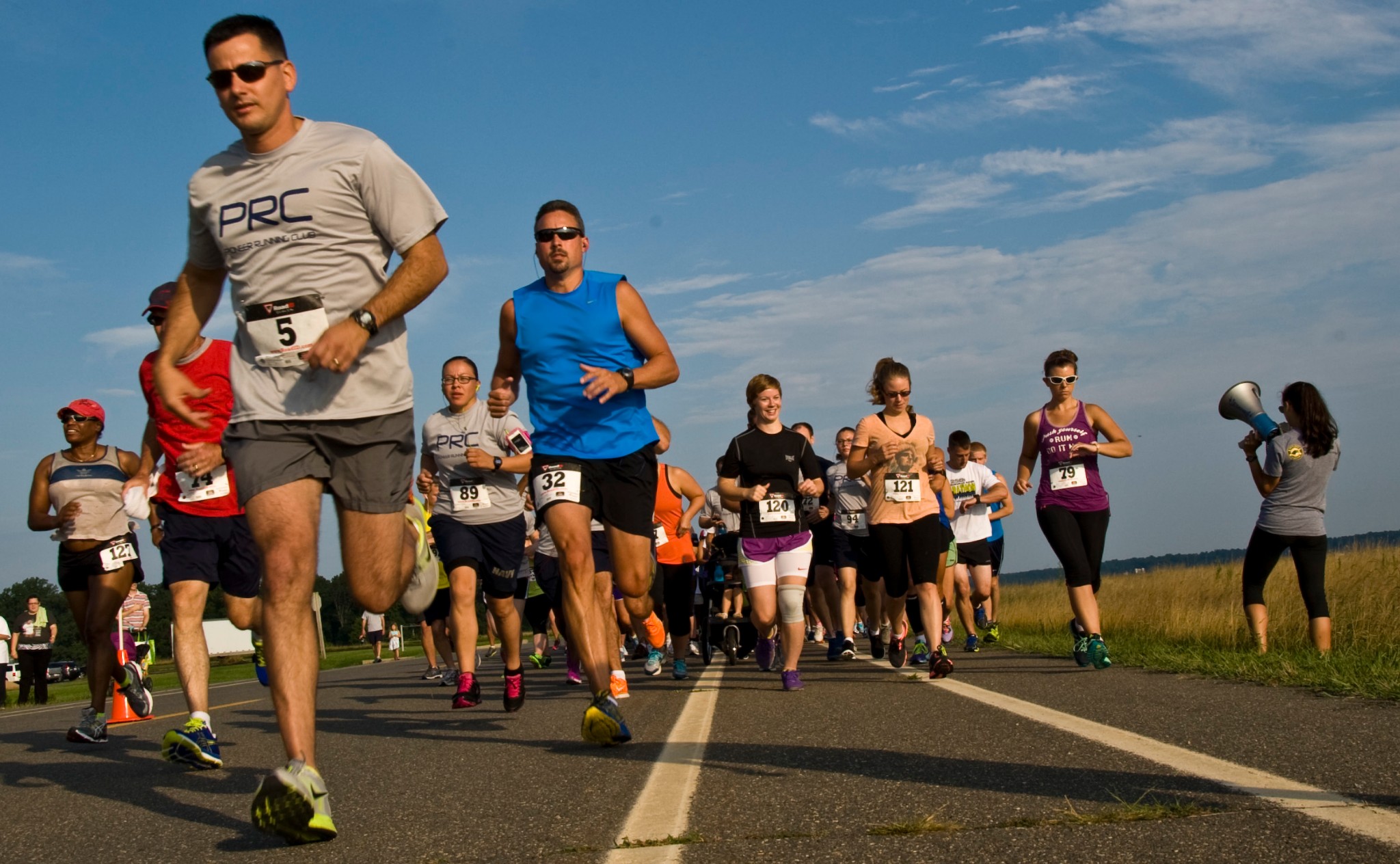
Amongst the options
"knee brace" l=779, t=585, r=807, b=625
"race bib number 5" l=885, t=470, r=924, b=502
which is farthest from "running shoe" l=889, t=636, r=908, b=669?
"race bib number 5" l=885, t=470, r=924, b=502

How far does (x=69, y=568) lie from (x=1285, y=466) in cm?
807

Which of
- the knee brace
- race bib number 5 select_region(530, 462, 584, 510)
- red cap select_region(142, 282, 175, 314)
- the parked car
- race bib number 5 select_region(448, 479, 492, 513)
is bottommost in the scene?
the parked car

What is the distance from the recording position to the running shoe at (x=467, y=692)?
28.4 feet

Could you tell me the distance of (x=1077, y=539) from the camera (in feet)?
31.1

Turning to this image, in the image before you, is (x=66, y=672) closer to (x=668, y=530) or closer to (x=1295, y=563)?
(x=668, y=530)

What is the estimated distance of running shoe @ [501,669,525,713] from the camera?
7.84 m

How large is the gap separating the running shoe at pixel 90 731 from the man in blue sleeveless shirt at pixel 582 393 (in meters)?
3.24

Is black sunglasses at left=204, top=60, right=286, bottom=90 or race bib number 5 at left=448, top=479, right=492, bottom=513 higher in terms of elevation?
black sunglasses at left=204, top=60, right=286, bottom=90

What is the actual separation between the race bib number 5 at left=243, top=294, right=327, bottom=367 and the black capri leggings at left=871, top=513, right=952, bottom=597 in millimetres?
6170

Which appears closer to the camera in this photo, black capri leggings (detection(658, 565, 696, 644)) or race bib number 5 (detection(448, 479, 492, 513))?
race bib number 5 (detection(448, 479, 492, 513))

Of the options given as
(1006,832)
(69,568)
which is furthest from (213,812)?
(69,568)

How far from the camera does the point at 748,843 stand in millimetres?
3316

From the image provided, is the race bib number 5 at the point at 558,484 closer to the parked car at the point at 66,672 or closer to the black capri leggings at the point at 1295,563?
the black capri leggings at the point at 1295,563

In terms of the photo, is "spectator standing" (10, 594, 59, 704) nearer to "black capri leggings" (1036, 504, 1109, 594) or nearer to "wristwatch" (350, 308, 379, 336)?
"black capri leggings" (1036, 504, 1109, 594)
